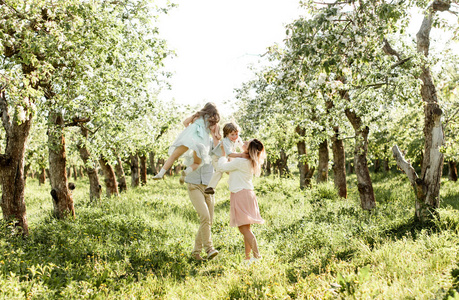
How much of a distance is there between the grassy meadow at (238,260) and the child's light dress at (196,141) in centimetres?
177

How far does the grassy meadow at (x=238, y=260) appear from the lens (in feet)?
13.1

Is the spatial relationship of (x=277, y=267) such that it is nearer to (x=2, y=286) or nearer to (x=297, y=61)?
(x=297, y=61)

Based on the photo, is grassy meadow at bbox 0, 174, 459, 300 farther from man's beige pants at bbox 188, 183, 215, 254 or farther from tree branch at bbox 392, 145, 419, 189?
tree branch at bbox 392, 145, 419, 189

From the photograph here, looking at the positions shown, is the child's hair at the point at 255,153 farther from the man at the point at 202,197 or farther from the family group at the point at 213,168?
the man at the point at 202,197

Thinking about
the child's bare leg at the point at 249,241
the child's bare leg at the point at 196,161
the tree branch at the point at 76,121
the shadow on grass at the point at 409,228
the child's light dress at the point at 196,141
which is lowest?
the shadow on grass at the point at 409,228

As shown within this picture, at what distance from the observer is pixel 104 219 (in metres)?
8.64

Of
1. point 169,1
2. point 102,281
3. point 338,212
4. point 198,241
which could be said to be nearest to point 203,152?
point 198,241

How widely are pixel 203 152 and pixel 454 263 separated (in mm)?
3822

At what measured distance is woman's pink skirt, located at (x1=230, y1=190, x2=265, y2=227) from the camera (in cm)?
551

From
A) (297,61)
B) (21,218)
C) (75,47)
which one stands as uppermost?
(75,47)

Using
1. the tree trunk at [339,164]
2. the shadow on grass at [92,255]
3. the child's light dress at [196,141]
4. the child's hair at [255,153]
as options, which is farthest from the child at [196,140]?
the tree trunk at [339,164]

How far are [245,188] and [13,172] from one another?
17.6ft

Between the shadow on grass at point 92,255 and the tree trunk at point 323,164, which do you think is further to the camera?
the tree trunk at point 323,164

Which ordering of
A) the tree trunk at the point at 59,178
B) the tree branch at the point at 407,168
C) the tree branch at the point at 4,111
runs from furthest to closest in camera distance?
the tree trunk at the point at 59,178 → the tree branch at the point at 407,168 → the tree branch at the point at 4,111
